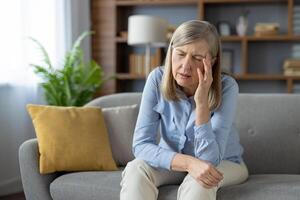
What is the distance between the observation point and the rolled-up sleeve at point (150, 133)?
1.99m

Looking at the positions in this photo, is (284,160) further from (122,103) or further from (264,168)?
(122,103)

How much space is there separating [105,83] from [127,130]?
222 centimetres

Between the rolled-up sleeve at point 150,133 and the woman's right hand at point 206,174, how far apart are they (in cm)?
14

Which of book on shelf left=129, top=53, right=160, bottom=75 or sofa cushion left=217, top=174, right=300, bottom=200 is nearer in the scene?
sofa cushion left=217, top=174, right=300, bottom=200

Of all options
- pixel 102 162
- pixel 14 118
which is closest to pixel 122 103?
pixel 102 162

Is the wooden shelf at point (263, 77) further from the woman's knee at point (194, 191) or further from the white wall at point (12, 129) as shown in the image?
the woman's knee at point (194, 191)

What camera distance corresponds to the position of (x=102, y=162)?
2.51 metres

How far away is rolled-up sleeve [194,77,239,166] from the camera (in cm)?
190

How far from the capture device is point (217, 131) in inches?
77.5

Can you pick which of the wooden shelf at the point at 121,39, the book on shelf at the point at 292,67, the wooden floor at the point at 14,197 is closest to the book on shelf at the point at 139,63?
the wooden shelf at the point at 121,39

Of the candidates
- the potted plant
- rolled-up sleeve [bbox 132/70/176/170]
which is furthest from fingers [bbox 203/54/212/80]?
the potted plant

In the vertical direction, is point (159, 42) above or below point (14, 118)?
above

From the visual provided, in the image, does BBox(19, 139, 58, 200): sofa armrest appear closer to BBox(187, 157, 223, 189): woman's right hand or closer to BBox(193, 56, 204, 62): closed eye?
BBox(187, 157, 223, 189): woman's right hand

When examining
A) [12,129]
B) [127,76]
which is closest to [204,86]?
[12,129]
